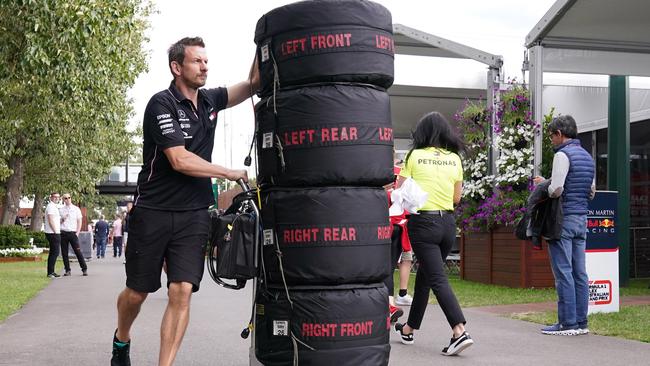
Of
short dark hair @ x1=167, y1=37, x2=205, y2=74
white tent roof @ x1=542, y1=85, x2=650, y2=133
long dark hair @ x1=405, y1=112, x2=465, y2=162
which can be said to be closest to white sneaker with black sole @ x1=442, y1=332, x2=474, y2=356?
long dark hair @ x1=405, y1=112, x2=465, y2=162

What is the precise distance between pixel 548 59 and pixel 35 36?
746cm

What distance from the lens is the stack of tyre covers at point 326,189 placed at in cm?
472

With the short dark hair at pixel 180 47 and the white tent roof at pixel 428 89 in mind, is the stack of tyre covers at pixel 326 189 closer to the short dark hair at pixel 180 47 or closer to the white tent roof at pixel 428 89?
the short dark hair at pixel 180 47

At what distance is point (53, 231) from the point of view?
1872 cm

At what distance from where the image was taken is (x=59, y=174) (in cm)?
3722

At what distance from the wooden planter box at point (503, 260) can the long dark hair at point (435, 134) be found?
20.0 feet

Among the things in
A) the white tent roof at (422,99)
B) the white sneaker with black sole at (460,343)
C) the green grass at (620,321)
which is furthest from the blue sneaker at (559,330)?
the white tent roof at (422,99)

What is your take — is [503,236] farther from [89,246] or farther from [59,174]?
[59,174]

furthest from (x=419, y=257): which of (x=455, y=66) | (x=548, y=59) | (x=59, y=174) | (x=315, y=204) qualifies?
(x=59, y=174)

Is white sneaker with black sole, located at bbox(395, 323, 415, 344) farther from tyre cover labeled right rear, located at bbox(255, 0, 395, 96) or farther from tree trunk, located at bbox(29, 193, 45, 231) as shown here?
tree trunk, located at bbox(29, 193, 45, 231)

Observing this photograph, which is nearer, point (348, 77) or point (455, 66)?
point (348, 77)

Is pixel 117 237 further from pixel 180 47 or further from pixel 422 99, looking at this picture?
pixel 180 47

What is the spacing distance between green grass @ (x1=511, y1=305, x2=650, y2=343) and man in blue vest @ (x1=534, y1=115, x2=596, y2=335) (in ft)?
1.00

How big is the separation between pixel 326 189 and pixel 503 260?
380 inches
